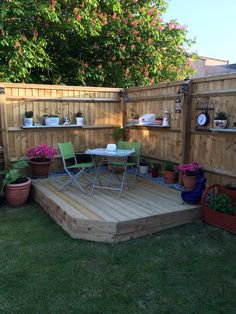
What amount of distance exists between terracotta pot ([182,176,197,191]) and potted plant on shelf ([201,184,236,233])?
782 mm

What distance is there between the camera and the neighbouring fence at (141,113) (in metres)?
4.35

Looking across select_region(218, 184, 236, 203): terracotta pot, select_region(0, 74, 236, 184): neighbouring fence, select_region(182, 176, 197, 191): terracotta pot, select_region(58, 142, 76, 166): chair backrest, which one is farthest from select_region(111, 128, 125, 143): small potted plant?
select_region(218, 184, 236, 203): terracotta pot

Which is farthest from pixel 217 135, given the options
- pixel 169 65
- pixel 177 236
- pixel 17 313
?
pixel 169 65

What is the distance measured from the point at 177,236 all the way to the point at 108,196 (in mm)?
1420

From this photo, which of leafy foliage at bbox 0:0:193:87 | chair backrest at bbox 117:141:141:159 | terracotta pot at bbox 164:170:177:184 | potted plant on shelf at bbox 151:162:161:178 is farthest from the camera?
leafy foliage at bbox 0:0:193:87

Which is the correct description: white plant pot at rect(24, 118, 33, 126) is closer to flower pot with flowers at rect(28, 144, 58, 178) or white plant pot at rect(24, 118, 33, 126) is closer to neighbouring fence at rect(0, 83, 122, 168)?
neighbouring fence at rect(0, 83, 122, 168)

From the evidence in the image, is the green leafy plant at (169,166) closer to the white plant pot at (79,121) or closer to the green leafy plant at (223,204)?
the green leafy plant at (223,204)

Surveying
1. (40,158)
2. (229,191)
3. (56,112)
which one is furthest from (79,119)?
(229,191)

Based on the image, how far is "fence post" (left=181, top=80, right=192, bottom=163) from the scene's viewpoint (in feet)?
15.7

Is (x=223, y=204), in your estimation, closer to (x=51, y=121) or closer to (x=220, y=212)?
(x=220, y=212)

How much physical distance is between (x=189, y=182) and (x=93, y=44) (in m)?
5.35

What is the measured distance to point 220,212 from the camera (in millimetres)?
3666

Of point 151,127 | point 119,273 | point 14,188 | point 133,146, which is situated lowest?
point 119,273

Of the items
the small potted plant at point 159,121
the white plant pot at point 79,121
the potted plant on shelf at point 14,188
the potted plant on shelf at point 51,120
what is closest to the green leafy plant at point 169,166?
the small potted plant at point 159,121
